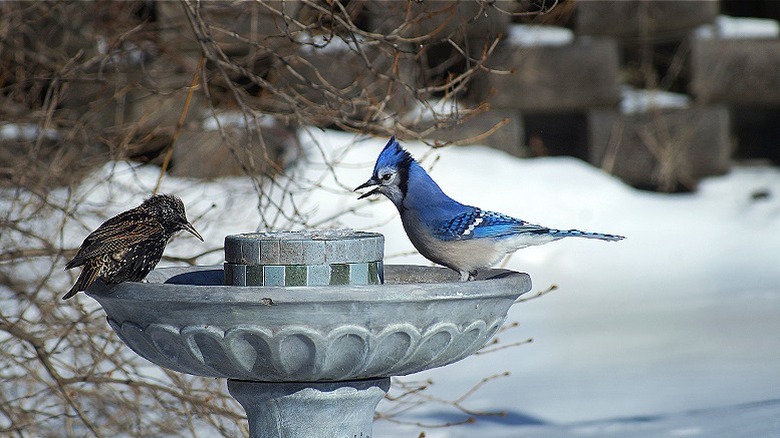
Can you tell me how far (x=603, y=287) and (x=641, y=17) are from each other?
265 centimetres

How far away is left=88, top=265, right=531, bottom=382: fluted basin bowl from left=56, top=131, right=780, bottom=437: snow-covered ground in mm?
1087

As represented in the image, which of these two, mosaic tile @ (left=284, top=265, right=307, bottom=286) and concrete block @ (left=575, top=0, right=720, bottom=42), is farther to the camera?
concrete block @ (left=575, top=0, right=720, bottom=42)

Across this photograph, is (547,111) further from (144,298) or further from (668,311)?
(144,298)

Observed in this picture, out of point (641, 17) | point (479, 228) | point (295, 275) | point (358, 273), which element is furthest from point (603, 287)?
point (295, 275)

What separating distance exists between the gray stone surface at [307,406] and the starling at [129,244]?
0.41m

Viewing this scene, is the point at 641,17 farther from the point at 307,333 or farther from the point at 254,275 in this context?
the point at 307,333

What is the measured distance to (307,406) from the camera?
2779 mm

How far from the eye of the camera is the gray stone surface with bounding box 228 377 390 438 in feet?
9.07

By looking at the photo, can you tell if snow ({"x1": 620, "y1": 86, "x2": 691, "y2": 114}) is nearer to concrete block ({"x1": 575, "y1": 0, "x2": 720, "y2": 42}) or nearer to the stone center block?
concrete block ({"x1": 575, "y1": 0, "x2": 720, "y2": 42})

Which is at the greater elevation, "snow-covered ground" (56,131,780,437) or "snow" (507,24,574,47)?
"snow" (507,24,574,47)

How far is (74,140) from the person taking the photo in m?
4.92

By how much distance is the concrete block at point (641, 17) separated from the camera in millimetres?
9078

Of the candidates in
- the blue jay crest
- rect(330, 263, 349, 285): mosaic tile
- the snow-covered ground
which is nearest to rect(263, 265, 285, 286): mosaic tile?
rect(330, 263, 349, 285): mosaic tile

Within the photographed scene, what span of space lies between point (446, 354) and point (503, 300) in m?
0.19
